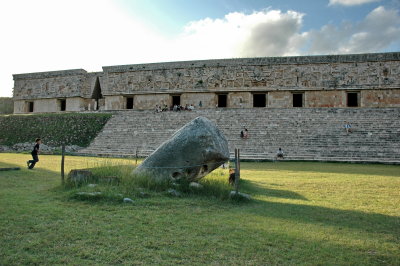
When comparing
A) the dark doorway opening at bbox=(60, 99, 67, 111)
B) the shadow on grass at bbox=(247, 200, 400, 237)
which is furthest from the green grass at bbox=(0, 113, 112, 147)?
the shadow on grass at bbox=(247, 200, 400, 237)

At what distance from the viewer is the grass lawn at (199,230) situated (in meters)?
2.87

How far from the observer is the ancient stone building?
21.4 m

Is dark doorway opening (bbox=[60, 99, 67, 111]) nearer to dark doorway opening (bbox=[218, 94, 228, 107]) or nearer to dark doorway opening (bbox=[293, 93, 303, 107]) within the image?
dark doorway opening (bbox=[218, 94, 228, 107])

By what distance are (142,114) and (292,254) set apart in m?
19.6

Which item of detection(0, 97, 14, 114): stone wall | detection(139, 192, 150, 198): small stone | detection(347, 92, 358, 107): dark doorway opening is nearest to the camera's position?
detection(139, 192, 150, 198): small stone

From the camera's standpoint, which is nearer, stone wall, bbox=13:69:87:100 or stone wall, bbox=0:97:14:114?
stone wall, bbox=13:69:87:100

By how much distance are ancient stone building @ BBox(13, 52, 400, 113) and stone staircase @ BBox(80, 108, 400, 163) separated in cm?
357

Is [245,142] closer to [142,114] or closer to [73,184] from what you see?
[142,114]

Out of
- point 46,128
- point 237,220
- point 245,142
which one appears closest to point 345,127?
point 245,142

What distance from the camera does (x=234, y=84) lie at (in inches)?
926

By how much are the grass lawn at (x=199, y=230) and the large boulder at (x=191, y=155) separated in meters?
0.74

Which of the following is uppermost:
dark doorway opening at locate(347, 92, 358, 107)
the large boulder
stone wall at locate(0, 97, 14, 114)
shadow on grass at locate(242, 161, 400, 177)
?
stone wall at locate(0, 97, 14, 114)

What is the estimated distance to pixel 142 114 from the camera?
21656 mm

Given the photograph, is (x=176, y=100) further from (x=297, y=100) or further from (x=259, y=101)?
(x=297, y=100)
